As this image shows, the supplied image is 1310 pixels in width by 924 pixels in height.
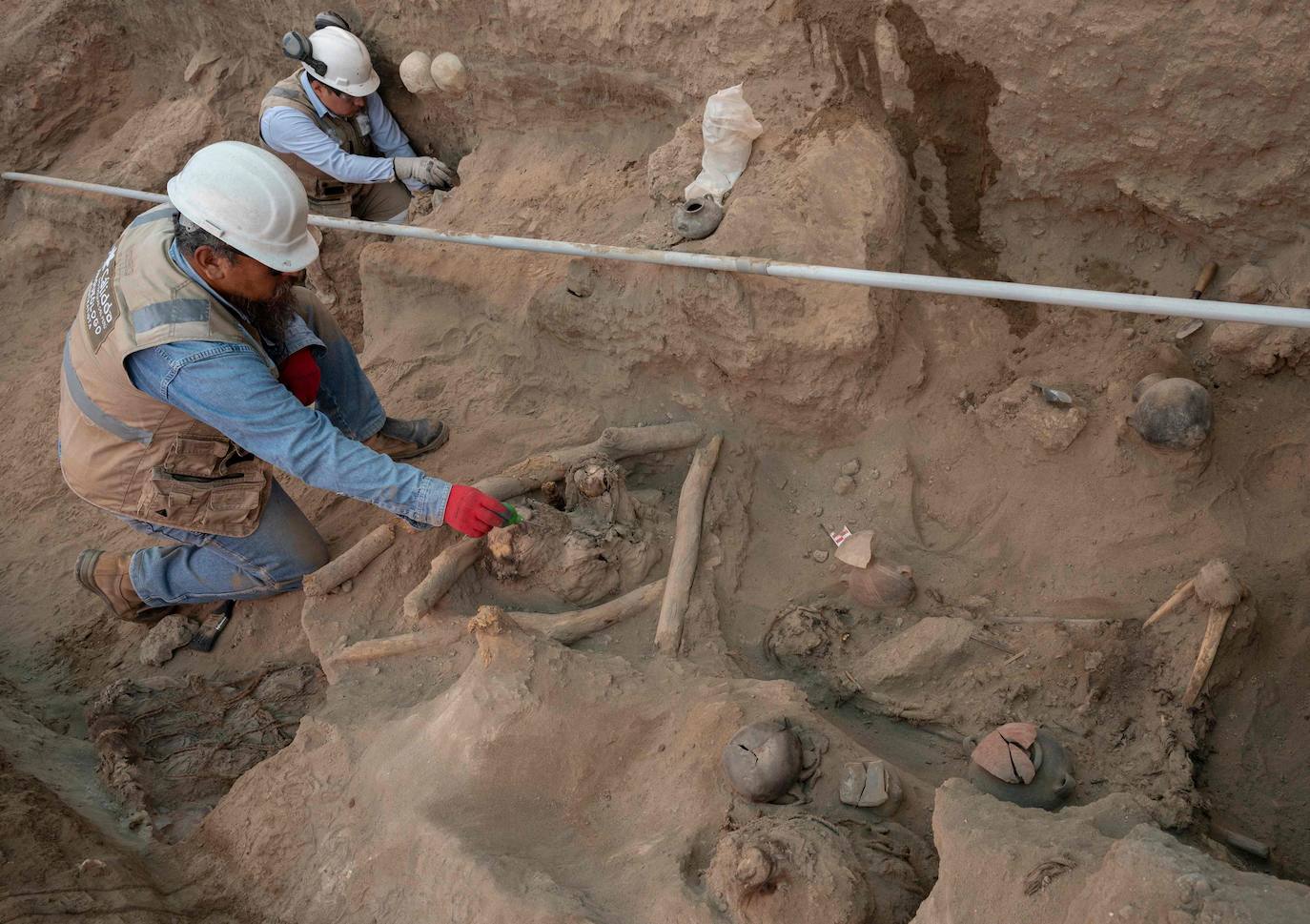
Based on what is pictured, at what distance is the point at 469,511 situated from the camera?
2.98m

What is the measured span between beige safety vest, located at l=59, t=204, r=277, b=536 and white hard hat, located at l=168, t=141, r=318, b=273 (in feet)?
0.71

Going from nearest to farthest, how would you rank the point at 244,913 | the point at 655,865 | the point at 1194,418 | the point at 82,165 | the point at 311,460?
the point at 655,865
the point at 244,913
the point at 1194,418
the point at 311,460
the point at 82,165

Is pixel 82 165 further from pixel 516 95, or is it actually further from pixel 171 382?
pixel 171 382

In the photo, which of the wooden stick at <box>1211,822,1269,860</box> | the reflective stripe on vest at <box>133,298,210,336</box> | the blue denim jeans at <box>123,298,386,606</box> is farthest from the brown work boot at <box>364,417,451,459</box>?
the wooden stick at <box>1211,822,1269,860</box>

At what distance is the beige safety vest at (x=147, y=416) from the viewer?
3.01 m

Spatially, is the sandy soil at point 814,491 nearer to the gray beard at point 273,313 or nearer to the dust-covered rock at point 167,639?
the dust-covered rock at point 167,639

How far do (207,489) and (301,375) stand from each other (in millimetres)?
557

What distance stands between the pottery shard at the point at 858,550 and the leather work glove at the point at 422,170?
332cm

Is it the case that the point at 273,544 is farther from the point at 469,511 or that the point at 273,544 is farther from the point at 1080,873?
the point at 1080,873

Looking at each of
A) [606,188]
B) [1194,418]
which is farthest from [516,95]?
[1194,418]

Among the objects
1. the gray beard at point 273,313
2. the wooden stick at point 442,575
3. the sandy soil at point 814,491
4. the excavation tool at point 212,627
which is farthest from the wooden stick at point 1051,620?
the excavation tool at point 212,627

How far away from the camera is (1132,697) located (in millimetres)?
2746

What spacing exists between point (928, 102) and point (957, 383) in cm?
104

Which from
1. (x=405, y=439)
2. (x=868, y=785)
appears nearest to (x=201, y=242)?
(x=405, y=439)
